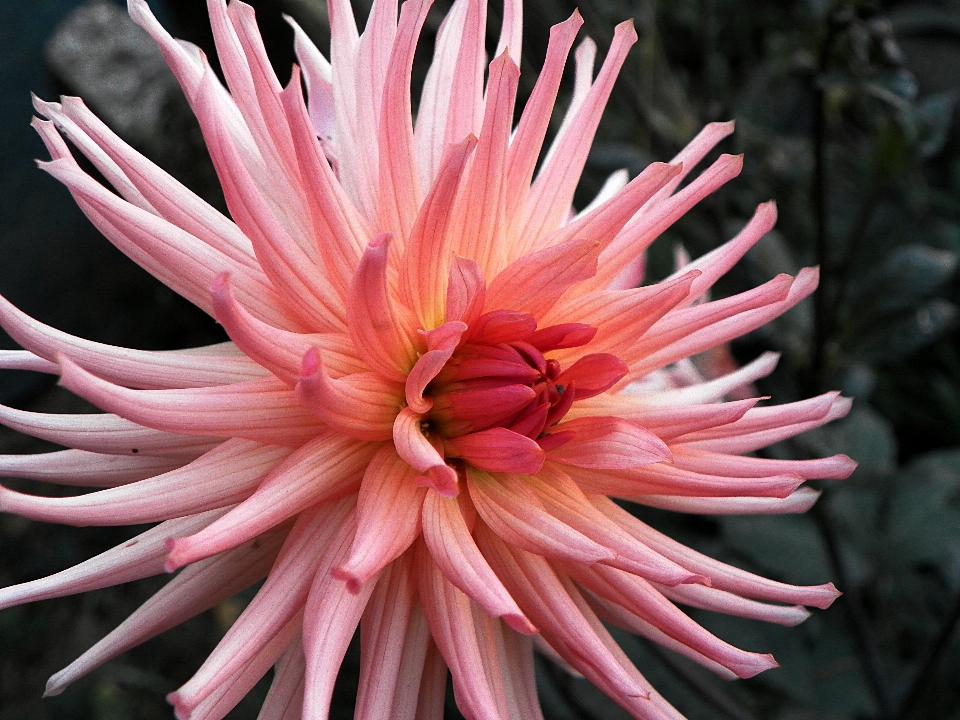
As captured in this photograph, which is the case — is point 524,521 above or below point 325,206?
below

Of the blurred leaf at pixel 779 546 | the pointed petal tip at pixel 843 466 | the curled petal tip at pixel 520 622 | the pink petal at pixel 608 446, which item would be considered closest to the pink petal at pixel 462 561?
the curled petal tip at pixel 520 622

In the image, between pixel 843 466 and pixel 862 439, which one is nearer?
pixel 843 466

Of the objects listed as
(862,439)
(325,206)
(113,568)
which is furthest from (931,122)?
(113,568)

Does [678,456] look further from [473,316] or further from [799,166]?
[799,166]

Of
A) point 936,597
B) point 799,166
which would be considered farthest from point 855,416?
point 799,166

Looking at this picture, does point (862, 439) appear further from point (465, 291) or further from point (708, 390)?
point (465, 291)
